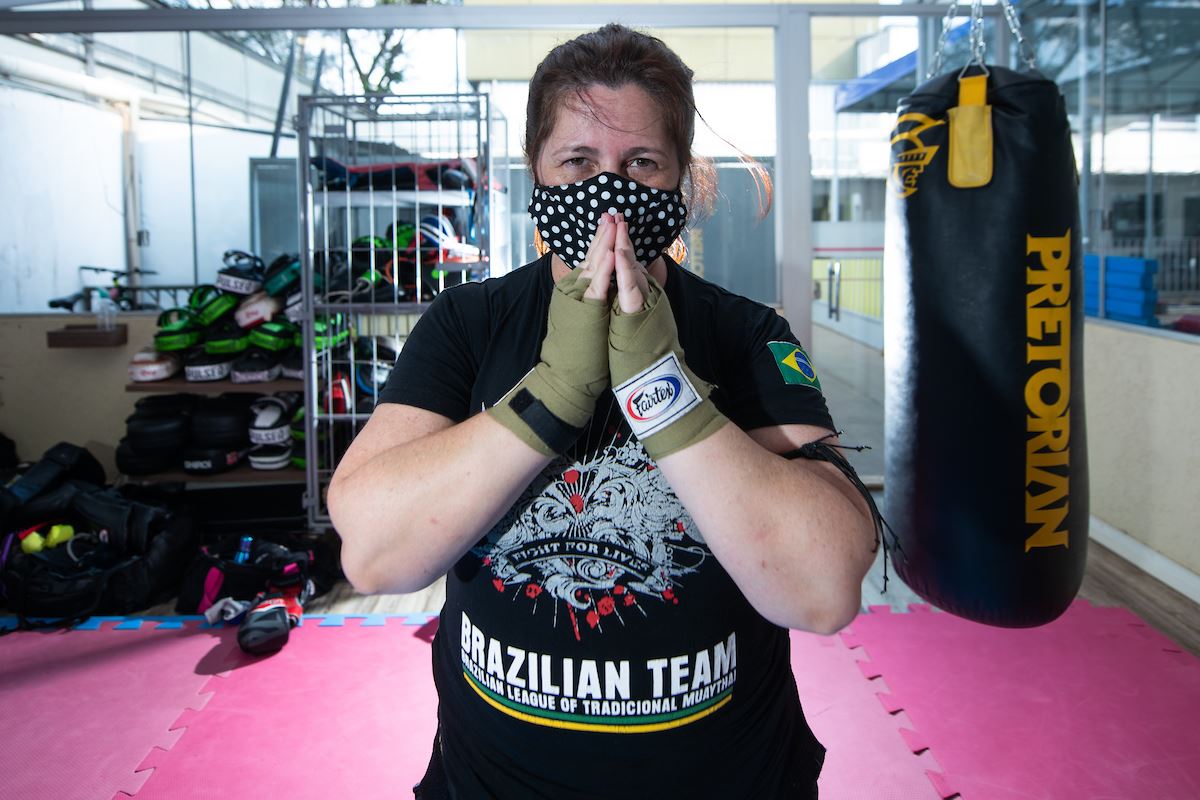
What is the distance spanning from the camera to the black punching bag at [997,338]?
7.24ft

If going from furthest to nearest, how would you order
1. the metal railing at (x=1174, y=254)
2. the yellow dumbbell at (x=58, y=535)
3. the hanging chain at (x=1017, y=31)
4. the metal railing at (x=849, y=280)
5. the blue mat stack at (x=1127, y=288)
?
the metal railing at (x=849, y=280) < the metal railing at (x=1174, y=254) < the blue mat stack at (x=1127, y=288) < the yellow dumbbell at (x=58, y=535) < the hanging chain at (x=1017, y=31)

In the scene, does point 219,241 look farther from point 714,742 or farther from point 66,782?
point 714,742

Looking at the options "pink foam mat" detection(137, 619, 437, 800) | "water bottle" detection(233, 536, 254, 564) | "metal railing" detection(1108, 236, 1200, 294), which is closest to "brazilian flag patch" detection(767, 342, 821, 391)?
"pink foam mat" detection(137, 619, 437, 800)

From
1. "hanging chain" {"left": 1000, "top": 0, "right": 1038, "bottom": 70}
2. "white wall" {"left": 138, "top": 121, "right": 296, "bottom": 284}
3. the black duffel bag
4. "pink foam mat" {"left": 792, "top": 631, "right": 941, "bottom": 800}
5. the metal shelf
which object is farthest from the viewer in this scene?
"white wall" {"left": 138, "top": 121, "right": 296, "bottom": 284}

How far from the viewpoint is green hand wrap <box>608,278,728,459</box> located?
83cm

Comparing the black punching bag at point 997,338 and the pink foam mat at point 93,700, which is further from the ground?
the black punching bag at point 997,338

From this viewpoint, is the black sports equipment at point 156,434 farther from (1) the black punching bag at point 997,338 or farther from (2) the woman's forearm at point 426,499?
(2) the woman's forearm at point 426,499

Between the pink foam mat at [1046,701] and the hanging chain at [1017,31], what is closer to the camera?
the pink foam mat at [1046,701]

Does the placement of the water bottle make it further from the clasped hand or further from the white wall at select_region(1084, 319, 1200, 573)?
the white wall at select_region(1084, 319, 1200, 573)

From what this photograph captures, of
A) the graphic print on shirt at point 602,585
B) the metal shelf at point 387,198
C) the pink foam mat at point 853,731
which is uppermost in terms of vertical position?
the metal shelf at point 387,198

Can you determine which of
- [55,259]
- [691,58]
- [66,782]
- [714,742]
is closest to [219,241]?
[55,259]

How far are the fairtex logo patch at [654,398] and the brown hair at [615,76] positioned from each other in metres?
0.36

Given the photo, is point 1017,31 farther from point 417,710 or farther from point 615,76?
point 417,710

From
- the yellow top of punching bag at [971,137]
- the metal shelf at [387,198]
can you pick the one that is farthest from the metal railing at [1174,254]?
the metal shelf at [387,198]
